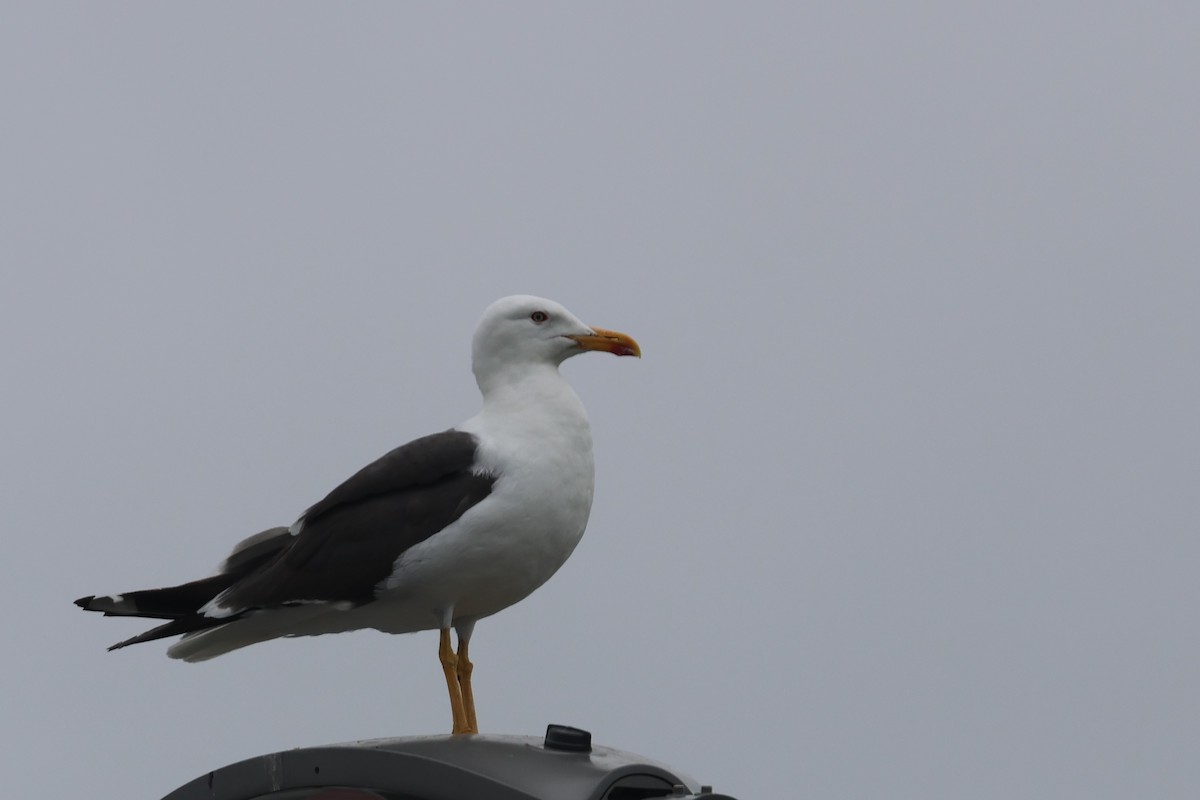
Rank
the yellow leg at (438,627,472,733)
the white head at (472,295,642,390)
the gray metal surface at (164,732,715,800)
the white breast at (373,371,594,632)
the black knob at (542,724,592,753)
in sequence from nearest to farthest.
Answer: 1. the gray metal surface at (164,732,715,800)
2. the black knob at (542,724,592,753)
3. the white breast at (373,371,594,632)
4. the yellow leg at (438,627,472,733)
5. the white head at (472,295,642,390)

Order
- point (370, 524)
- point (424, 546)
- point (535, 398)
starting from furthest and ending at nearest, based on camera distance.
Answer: point (535, 398)
point (370, 524)
point (424, 546)

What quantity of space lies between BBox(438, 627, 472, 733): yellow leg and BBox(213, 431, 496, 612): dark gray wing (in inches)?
16.5

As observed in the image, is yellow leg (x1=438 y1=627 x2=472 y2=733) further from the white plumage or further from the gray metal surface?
the gray metal surface

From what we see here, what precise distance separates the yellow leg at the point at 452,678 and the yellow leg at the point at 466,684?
3 cm

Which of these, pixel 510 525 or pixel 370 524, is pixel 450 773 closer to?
pixel 510 525

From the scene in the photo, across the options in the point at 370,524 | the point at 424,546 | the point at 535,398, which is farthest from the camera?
the point at 535,398

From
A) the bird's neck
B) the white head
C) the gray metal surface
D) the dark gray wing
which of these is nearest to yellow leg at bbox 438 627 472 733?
the dark gray wing

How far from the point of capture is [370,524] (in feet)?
17.3

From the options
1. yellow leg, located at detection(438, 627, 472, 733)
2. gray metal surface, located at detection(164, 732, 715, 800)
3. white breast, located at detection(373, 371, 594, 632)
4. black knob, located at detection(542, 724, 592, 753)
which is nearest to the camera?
gray metal surface, located at detection(164, 732, 715, 800)

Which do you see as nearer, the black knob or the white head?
the black knob

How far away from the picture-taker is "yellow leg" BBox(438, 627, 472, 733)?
545cm

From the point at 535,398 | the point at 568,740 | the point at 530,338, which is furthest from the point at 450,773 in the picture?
the point at 530,338

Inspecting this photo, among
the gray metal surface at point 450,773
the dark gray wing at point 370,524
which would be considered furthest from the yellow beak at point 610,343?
the gray metal surface at point 450,773

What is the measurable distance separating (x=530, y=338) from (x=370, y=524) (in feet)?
3.33
